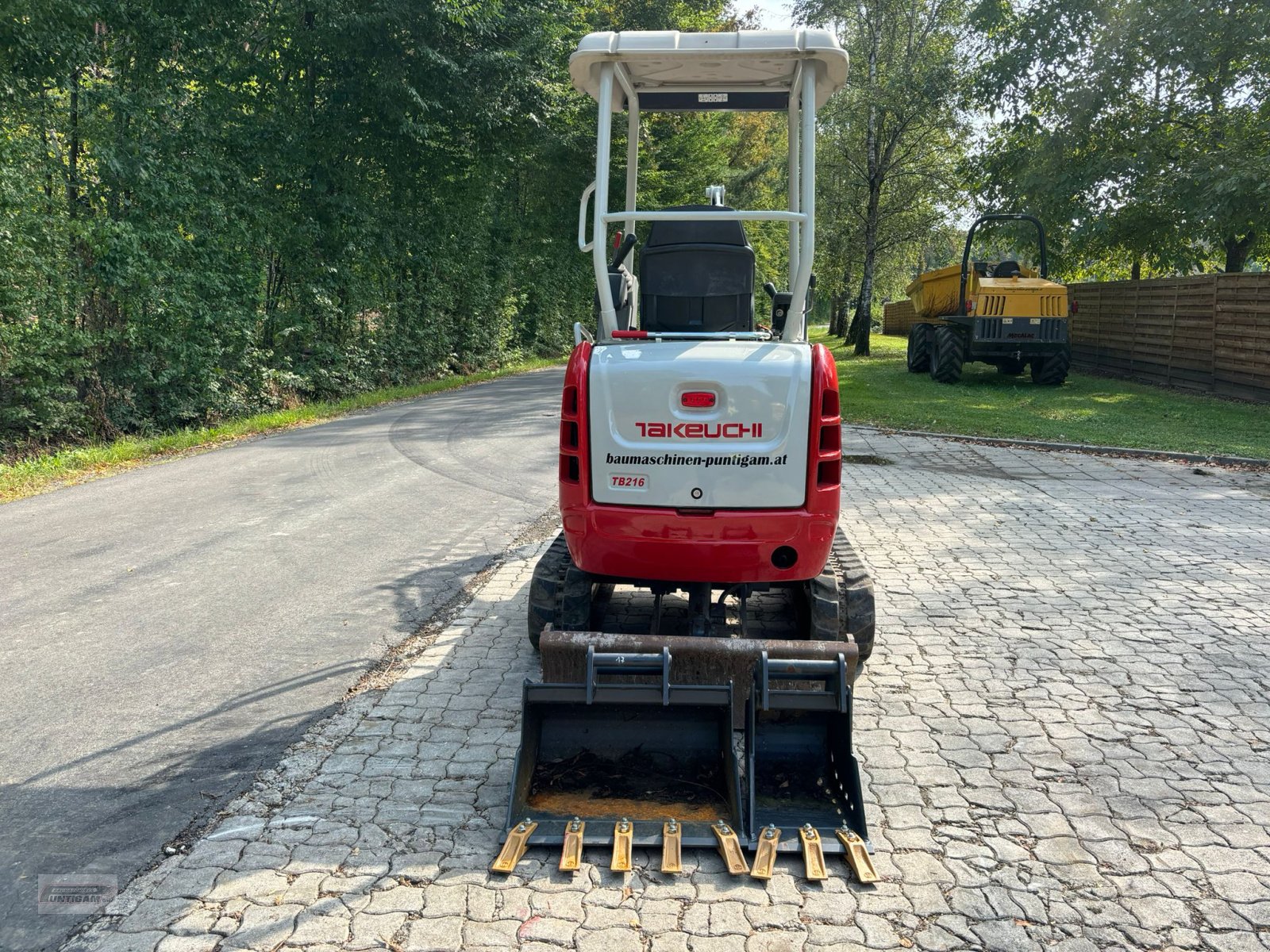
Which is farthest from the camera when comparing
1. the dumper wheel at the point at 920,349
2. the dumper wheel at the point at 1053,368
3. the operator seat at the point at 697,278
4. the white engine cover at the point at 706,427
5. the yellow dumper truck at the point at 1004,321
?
the dumper wheel at the point at 920,349

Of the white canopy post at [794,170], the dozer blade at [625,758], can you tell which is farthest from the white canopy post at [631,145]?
the dozer blade at [625,758]

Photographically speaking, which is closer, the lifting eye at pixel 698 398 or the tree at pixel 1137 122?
the lifting eye at pixel 698 398

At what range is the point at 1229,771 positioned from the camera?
13.3ft

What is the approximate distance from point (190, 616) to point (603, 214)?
11.7 feet

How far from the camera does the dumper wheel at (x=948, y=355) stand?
65.7ft

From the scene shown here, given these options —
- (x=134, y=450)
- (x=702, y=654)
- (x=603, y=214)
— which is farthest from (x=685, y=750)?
(x=134, y=450)

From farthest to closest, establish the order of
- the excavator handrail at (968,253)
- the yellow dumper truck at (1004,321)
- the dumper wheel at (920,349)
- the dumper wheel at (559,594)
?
the dumper wheel at (920,349) < the yellow dumper truck at (1004,321) < the excavator handrail at (968,253) < the dumper wheel at (559,594)

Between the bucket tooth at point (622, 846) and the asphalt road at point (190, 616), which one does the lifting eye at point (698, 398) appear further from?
the asphalt road at point (190, 616)

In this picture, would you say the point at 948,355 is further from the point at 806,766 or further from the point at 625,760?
the point at 625,760

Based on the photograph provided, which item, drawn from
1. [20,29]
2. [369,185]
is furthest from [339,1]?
[20,29]

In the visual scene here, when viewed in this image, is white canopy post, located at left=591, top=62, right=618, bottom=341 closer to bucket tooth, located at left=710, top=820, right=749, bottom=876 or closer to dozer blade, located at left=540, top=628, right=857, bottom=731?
dozer blade, located at left=540, top=628, right=857, bottom=731

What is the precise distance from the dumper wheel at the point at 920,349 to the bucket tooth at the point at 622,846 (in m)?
20.3

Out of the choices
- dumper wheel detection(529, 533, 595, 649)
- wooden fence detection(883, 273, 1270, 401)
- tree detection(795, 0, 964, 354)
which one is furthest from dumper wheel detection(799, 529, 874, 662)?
tree detection(795, 0, 964, 354)

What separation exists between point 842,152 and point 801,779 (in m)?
28.4
